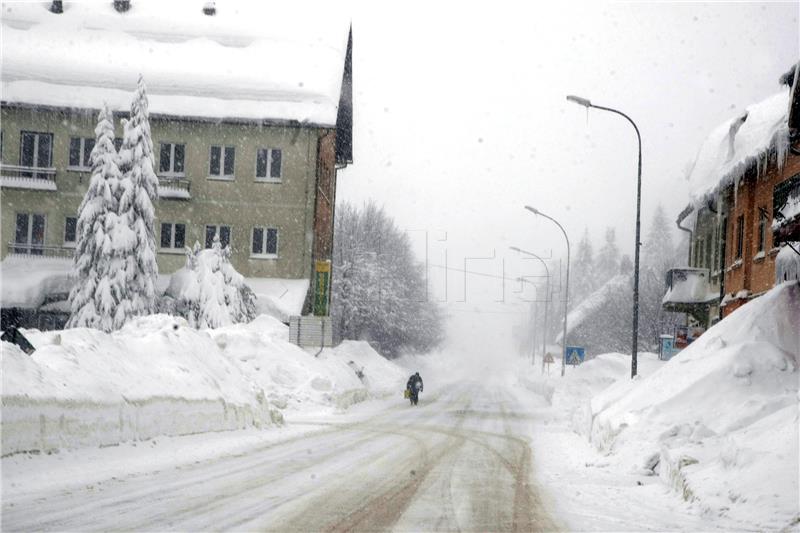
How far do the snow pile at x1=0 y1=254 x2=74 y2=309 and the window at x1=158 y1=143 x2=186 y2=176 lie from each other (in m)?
6.12

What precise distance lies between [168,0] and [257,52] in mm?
7887

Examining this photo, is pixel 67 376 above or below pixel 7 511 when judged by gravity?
above

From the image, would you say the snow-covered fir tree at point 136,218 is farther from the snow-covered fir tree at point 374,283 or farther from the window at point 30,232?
the snow-covered fir tree at point 374,283

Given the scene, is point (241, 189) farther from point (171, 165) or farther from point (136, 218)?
point (136, 218)

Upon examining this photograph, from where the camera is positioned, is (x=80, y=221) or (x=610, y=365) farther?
(x=610, y=365)

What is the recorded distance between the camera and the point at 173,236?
41000 mm

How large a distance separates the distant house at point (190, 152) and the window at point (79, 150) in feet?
0.18

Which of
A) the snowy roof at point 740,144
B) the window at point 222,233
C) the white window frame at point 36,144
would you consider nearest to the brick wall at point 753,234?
the snowy roof at point 740,144

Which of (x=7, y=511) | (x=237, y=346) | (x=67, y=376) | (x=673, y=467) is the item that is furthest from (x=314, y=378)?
A: (x=7, y=511)

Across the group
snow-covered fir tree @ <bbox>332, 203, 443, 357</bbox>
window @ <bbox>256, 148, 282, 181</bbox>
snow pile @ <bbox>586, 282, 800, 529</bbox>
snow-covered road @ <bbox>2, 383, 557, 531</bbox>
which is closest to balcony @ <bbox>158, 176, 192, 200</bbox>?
window @ <bbox>256, 148, 282, 181</bbox>

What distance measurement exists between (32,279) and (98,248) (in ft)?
19.3

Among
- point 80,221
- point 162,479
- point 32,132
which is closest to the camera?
point 162,479

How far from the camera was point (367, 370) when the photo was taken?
47375 mm

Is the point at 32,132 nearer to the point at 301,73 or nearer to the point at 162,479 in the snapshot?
the point at 301,73
